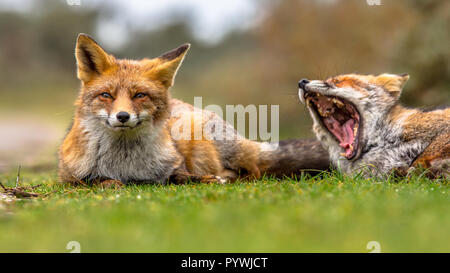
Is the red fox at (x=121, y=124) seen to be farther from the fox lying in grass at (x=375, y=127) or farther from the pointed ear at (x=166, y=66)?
the fox lying in grass at (x=375, y=127)

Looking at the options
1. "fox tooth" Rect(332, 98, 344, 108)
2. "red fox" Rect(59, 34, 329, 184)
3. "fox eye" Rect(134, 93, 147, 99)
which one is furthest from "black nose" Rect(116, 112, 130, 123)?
"fox tooth" Rect(332, 98, 344, 108)

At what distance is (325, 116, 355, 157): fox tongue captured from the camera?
642 cm

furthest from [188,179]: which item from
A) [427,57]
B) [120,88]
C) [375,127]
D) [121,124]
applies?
[427,57]

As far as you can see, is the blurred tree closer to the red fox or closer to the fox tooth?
the fox tooth

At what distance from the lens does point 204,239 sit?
323 centimetres

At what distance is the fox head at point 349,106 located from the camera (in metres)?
6.18

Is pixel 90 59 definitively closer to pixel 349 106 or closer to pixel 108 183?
pixel 108 183

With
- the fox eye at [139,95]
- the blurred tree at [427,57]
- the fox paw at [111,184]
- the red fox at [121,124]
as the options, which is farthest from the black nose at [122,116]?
the blurred tree at [427,57]

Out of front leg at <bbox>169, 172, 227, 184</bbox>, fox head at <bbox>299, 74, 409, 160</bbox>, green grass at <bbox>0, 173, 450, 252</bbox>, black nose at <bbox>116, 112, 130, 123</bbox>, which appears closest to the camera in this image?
green grass at <bbox>0, 173, 450, 252</bbox>

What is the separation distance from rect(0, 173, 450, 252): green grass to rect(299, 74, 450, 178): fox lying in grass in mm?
1038

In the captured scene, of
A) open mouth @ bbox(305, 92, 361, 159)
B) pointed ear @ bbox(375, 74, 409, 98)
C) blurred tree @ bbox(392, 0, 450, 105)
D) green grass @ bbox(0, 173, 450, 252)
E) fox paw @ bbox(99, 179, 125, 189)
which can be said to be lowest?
green grass @ bbox(0, 173, 450, 252)

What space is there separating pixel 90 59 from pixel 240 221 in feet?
11.5

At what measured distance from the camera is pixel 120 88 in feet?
19.4
